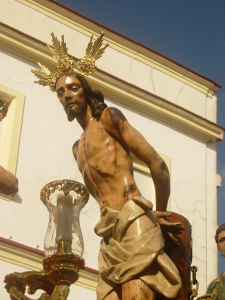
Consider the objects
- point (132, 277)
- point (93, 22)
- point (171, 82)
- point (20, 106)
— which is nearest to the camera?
point (132, 277)

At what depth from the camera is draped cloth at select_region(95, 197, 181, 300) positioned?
271 inches

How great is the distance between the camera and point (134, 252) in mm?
6961

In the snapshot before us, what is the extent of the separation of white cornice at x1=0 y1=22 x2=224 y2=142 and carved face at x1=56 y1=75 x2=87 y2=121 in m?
6.97

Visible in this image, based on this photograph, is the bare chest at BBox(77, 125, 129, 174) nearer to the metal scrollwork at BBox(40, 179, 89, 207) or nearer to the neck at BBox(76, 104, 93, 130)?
the neck at BBox(76, 104, 93, 130)

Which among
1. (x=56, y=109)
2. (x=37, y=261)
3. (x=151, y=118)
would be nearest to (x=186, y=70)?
(x=151, y=118)

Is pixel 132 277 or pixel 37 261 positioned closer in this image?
pixel 132 277

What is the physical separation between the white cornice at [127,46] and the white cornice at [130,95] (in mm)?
894

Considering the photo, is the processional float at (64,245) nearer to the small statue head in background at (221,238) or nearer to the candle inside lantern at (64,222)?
the candle inside lantern at (64,222)

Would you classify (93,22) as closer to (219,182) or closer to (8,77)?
(8,77)

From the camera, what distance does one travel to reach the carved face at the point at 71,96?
25.9 feet

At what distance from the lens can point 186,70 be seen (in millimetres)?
17422

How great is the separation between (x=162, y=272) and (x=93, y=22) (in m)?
9.78

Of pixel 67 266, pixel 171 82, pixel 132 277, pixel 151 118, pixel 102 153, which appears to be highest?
pixel 171 82

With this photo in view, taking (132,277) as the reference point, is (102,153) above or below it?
above
